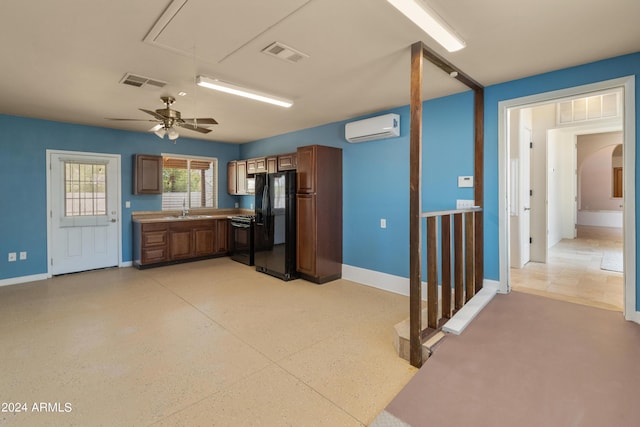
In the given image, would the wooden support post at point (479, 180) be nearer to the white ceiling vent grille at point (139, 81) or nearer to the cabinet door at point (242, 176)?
the white ceiling vent grille at point (139, 81)

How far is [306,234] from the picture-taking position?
15.5 feet

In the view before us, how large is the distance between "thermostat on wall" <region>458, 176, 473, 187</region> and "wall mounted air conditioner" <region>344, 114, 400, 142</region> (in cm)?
104

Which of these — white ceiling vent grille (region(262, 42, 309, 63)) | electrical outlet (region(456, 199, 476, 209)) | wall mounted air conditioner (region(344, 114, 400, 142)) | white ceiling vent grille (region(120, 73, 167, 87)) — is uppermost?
white ceiling vent grille (region(120, 73, 167, 87))

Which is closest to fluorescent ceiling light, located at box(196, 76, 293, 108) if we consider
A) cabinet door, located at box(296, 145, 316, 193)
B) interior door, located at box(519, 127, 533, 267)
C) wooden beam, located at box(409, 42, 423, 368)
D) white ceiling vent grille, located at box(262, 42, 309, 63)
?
white ceiling vent grille, located at box(262, 42, 309, 63)

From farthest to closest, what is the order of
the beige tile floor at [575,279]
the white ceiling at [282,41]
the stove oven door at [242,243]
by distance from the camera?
Answer: the stove oven door at [242,243] → the beige tile floor at [575,279] → the white ceiling at [282,41]

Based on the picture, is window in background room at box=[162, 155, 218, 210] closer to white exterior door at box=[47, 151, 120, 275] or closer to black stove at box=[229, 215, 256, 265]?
white exterior door at box=[47, 151, 120, 275]

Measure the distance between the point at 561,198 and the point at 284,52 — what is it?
24.3 ft

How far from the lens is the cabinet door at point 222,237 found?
21.0ft

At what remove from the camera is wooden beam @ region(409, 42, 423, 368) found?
2340mm

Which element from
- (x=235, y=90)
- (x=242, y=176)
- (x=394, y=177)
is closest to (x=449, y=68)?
(x=394, y=177)

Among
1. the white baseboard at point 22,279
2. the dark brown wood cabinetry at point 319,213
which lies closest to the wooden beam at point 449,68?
the dark brown wood cabinetry at point 319,213

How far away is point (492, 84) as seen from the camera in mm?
3359

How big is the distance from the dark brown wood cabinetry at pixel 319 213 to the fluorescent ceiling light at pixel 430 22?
250 cm

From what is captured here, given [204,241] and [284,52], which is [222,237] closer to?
[204,241]
